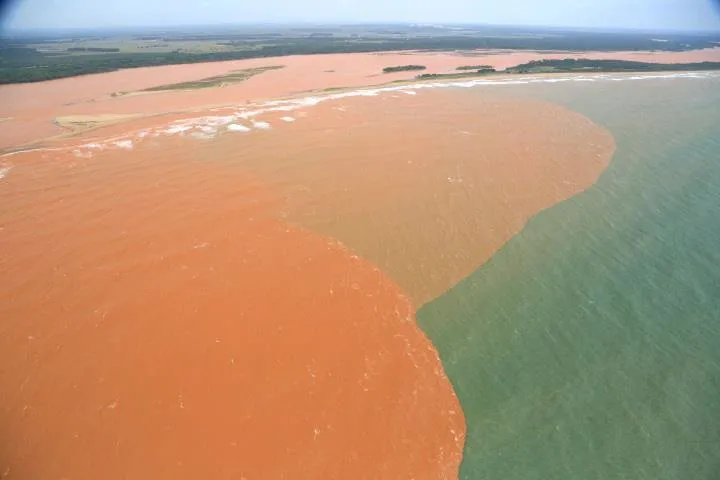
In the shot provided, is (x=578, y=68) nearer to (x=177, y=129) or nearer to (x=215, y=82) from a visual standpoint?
(x=215, y=82)

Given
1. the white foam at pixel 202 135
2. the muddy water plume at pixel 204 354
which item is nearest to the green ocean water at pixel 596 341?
the muddy water plume at pixel 204 354

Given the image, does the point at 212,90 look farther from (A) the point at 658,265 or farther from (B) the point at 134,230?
(A) the point at 658,265

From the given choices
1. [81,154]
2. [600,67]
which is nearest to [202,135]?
[81,154]

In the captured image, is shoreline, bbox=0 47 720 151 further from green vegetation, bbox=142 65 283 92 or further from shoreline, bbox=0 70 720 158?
green vegetation, bbox=142 65 283 92

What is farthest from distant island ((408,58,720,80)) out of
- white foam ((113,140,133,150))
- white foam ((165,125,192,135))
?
white foam ((113,140,133,150))

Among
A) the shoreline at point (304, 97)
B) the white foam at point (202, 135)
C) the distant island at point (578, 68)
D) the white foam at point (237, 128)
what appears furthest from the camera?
the distant island at point (578, 68)

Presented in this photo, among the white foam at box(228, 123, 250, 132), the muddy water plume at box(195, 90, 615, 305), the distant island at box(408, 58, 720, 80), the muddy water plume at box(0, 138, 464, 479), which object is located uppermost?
the distant island at box(408, 58, 720, 80)

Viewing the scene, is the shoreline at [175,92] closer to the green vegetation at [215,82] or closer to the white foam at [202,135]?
the green vegetation at [215,82]

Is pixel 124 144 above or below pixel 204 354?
above
